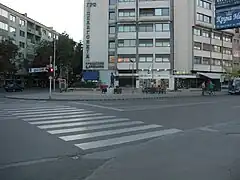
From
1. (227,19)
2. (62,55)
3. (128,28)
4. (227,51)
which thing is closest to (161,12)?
(128,28)

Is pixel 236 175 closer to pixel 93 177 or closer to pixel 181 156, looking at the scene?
pixel 181 156

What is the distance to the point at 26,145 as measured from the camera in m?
9.73

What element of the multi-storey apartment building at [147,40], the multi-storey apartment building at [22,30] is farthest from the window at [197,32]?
the multi-storey apartment building at [22,30]

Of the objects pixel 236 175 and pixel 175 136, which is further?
pixel 175 136

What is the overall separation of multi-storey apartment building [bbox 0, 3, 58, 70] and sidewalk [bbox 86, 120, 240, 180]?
71754 mm

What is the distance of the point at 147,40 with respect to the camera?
2665 inches

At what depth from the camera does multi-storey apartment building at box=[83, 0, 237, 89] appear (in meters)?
67.0

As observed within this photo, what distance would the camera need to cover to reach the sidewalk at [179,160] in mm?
6645

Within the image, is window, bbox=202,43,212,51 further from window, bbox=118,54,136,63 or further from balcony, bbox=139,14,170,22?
window, bbox=118,54,136,63

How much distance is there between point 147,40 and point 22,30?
35.9 meters

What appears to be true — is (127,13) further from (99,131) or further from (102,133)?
(102,133)

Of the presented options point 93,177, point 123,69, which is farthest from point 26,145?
point 123,69

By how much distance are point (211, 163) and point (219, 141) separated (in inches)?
120

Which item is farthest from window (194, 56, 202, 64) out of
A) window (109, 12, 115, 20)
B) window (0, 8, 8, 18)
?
window (0, 8, 8, 18)
